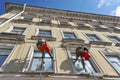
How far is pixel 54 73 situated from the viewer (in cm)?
673

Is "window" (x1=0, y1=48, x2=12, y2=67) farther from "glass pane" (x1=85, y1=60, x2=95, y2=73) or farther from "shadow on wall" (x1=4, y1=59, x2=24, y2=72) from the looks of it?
"glass pane" (x1=85, y1=60, x2=95, y2=73)

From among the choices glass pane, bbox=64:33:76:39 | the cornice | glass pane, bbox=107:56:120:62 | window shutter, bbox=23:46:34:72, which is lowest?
glass pane, bbox=107:56:120:62

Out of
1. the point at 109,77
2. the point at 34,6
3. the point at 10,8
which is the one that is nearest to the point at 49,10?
the point at 34,6

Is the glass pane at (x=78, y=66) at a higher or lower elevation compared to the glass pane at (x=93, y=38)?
lower

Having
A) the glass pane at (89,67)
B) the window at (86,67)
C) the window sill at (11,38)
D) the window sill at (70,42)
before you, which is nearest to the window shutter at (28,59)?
the window sill at (11,38)

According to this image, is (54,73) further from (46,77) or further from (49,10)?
(49,10)

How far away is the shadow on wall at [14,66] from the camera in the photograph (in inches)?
274

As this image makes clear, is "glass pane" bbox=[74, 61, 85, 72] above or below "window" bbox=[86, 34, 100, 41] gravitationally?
below

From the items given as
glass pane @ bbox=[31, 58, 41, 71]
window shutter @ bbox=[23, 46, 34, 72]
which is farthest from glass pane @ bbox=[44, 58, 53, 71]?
window shutter @ bbox=[23, 46, 34, 72]

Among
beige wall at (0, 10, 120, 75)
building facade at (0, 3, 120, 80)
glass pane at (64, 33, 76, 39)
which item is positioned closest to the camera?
building facade at (0, 3, 120, 80)

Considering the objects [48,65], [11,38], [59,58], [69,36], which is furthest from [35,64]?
[69,36]

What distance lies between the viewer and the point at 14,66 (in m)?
7.23

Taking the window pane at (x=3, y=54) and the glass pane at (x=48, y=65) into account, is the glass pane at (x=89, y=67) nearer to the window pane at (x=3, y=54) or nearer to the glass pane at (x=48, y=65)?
the glass pane at (x=48, y=65)

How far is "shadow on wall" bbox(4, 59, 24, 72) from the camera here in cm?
696
